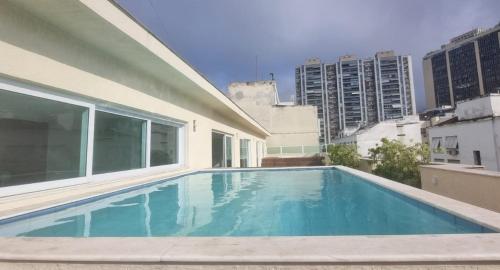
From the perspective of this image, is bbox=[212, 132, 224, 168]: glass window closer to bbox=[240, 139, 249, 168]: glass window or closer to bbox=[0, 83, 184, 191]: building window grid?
bbox=[240, 139, 249, 168]: glass window

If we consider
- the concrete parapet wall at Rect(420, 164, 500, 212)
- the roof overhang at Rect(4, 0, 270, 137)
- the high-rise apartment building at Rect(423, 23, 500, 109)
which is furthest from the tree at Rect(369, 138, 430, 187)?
the high-rise apartment building at Rect(423, 23, 500, 109)

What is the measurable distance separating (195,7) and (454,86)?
96.5 m

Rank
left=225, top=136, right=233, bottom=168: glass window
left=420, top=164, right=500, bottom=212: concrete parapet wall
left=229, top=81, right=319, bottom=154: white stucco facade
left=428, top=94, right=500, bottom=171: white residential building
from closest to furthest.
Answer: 1. left=420, top=164, right=500, bottom=212: concrete parapet wall
2. left=225, top=136, right=233, bottom=168: glass window
3. left=428, top=94, right=500, bottom=171: white residential building
4. left=229, top=81, right=319, bottom=154: white stucco facade

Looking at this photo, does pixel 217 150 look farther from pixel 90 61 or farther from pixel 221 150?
pixel 90 61

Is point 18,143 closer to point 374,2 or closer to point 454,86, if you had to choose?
point 374,2

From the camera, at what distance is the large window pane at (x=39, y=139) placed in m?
3.73

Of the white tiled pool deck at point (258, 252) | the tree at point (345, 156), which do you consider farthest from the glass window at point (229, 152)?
the white tiled pool deck at point (258, 252)

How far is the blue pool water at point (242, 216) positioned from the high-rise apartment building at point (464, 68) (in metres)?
88.6

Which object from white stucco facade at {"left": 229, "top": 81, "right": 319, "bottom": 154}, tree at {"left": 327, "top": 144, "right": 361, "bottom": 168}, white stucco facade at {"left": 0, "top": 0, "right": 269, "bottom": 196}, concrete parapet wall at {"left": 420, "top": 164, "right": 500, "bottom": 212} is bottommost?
concrete parapet wall at {"left": 420, "top": 164, "right": 500, "bottom": 212}

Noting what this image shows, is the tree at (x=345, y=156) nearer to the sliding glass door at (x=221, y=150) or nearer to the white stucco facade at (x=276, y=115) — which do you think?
the sliding glass door at (x=221, y=150)

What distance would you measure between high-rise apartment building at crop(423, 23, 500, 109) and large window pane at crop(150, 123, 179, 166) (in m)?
88.0

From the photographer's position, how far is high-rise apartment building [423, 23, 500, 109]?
2868 inches

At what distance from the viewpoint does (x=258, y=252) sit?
1728 mm

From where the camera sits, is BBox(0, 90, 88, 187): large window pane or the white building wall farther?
the white building wall
